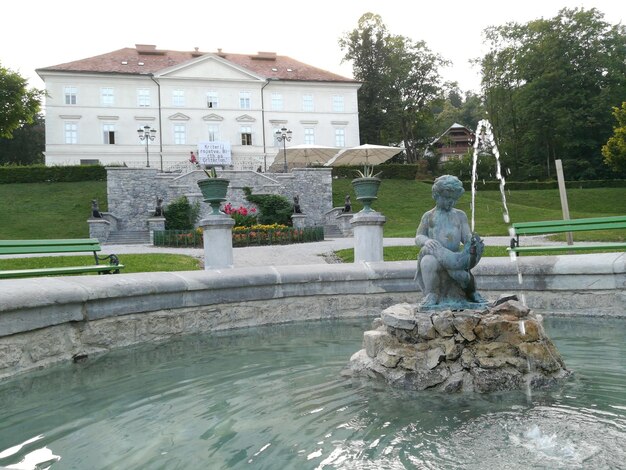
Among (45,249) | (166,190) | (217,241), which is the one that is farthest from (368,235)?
(166,190)

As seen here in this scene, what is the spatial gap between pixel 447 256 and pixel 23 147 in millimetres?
57856

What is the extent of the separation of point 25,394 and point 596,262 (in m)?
6.48

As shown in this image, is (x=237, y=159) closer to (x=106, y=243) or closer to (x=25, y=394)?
(x=106, y=243)

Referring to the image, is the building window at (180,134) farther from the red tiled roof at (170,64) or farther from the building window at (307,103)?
the building window at (307,103)

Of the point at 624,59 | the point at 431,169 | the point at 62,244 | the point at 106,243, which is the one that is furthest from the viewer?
the point at 431,169

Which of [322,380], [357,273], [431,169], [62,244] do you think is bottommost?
[322,380]

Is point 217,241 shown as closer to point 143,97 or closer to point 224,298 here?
point 224,298

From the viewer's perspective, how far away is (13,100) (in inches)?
1096

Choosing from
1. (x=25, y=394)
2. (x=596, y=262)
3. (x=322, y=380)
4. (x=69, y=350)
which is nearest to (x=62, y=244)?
(x=69, y=350)

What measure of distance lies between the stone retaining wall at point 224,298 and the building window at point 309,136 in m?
43.7

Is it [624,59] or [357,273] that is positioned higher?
[624,59]

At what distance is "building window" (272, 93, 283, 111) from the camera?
49344 mm

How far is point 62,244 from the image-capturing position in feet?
26.8

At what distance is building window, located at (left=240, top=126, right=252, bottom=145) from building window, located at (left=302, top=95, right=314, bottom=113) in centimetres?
568
